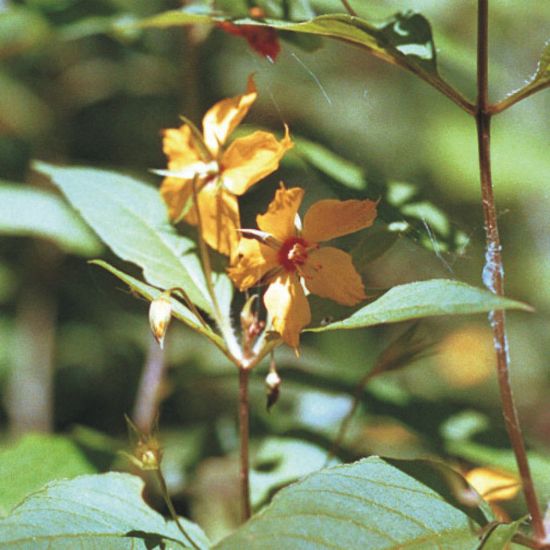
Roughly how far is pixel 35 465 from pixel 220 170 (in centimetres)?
53

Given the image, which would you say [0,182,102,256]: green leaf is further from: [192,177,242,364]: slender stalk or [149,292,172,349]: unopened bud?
[149,292,172,349]: unopened bud

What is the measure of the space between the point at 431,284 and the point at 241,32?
0.59 meters

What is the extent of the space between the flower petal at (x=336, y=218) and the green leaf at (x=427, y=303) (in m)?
0.12

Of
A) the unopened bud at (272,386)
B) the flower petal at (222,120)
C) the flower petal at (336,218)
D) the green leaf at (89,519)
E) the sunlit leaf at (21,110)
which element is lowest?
the sunlit leaf at (21,110)

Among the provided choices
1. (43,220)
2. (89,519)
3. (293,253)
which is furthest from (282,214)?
(43,220)

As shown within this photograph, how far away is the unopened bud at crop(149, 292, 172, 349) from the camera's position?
876mm

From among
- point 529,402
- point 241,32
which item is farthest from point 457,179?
point 241,32

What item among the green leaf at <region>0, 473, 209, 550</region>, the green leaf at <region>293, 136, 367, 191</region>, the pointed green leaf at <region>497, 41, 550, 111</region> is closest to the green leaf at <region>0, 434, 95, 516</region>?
the green leaf at <region>0, 473, 209, 550</region>

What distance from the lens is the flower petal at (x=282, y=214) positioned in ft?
3.01

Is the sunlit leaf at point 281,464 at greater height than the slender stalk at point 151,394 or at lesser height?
greater

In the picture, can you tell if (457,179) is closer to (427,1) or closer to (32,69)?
(427,1)

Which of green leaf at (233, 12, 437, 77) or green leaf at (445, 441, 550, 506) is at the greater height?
green leaf at (233, 12, 437, 77)

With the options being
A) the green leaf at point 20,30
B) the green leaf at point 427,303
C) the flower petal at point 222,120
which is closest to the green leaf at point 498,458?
the green leaf at point 427,303

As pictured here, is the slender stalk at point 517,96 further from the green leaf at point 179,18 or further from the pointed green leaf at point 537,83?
the green leaf at point 179,18
